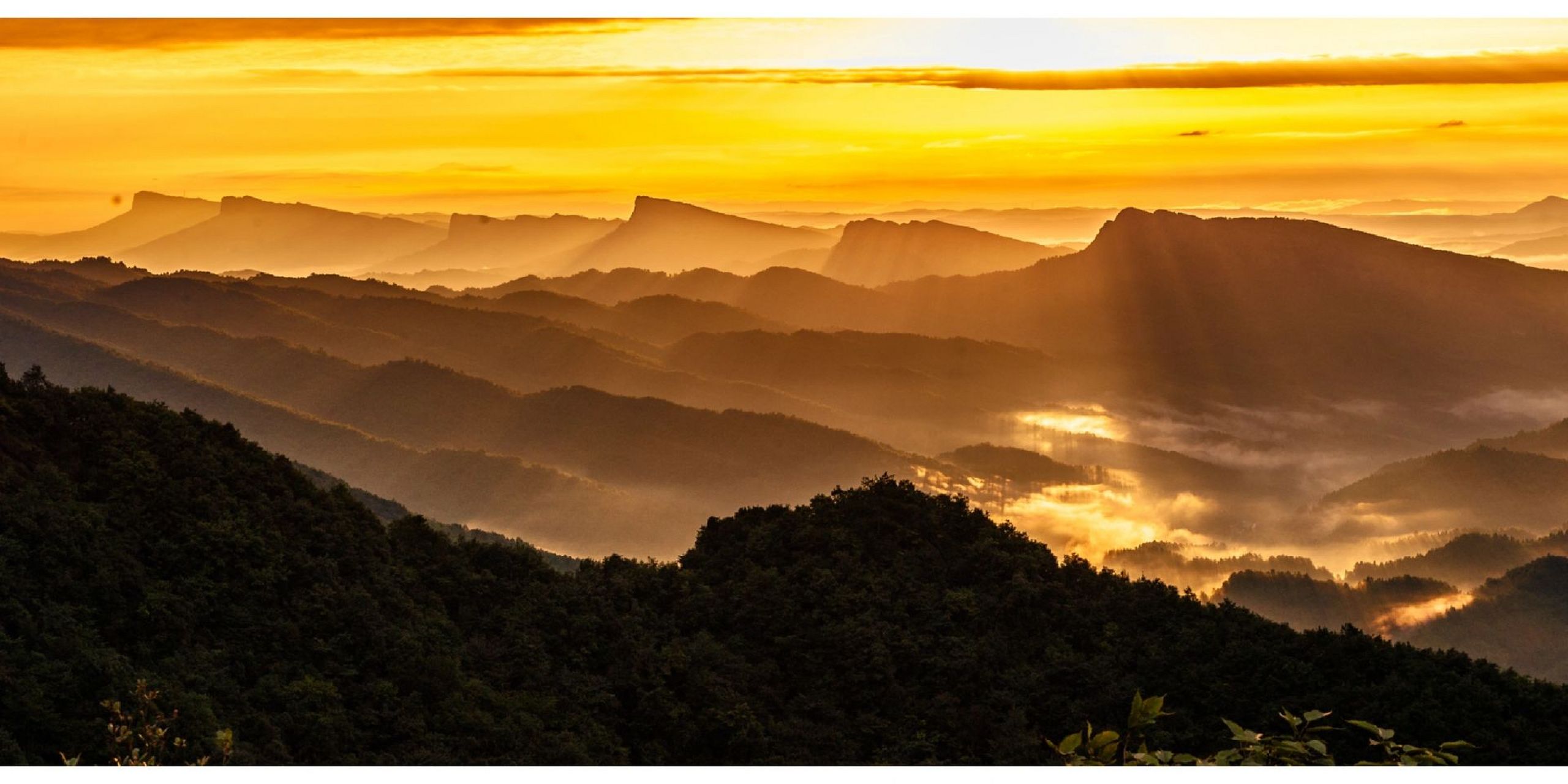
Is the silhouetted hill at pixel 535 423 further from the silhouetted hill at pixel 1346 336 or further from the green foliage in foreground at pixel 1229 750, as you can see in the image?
the green foliage in foreground at pixel 1229 750

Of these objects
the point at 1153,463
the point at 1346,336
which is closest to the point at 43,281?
the point at 1153,463

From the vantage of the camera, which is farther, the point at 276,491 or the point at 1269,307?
the point at 1269,307

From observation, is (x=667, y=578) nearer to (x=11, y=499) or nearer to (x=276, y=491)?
(x=276, y=491)

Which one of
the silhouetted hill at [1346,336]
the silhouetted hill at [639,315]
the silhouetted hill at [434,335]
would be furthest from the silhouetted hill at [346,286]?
the silhouetted hill at [1346,336]

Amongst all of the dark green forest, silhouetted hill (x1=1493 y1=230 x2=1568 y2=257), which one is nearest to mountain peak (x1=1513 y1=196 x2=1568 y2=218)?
silhouetted hill (x1=1493 y1=230 x2=1568 y2=257)

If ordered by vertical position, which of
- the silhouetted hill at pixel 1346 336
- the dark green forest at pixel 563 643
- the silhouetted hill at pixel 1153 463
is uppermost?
the silhouetted hill at pixel 1346 336

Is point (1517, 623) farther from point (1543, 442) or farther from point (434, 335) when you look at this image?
point (434, 335)

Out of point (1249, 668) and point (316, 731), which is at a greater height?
point (1249, 668)

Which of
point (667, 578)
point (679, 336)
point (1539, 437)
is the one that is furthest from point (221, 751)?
point (679, 336)
